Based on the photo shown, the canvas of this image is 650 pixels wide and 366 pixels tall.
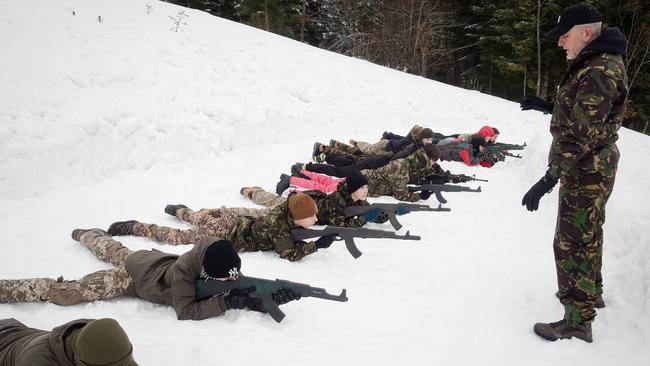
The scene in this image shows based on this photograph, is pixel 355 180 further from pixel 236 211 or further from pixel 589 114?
pixel 589 114

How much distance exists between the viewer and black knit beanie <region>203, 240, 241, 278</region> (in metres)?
3.15

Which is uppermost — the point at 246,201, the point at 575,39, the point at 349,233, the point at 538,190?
the point at 575,39

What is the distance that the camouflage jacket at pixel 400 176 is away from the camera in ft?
22.8

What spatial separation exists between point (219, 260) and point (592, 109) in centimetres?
303

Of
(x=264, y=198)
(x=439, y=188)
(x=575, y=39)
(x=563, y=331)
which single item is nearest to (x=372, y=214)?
(x=264, y=198)

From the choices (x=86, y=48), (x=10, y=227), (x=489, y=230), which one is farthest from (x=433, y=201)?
(x=86, y=48)

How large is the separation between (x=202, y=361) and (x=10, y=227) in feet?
11.6

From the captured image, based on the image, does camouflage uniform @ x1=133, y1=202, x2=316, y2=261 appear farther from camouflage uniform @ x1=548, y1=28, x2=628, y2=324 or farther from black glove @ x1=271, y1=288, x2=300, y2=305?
camouflage uniform @ x1=548, y1=28, x2=628, y2=324

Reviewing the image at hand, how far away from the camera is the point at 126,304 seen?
3412 mm

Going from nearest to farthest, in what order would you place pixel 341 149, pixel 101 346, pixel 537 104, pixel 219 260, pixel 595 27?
pixel 101 346
pixel 595 27
pixel 219 260
pixel 537 104
pixel 341 149

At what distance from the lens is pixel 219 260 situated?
10.4 ft

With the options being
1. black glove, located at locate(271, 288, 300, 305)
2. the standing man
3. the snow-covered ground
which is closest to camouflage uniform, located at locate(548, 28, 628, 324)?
the standing man

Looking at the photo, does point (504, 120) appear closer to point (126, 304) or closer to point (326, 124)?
point (326, 124)

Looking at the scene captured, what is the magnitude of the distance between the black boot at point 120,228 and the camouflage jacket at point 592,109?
4.53 metres
